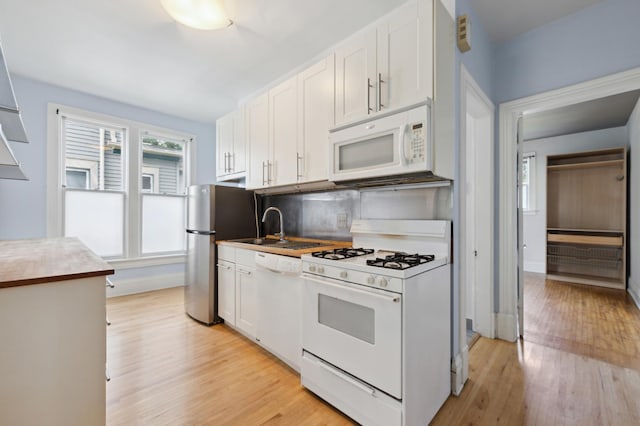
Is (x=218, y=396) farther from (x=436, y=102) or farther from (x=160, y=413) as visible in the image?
(x=436, y=102)

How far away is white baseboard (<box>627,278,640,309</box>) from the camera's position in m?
3.58

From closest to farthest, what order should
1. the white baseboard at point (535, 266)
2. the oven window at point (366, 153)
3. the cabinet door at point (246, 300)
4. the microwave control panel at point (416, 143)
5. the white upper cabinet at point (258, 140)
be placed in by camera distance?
the microwave control panel at point (416, 143) < the oven window at point (366, 153) < the cabinet door at point (246, 300) < the white upper cabinet at point (258, 140) < the white baseboard at point (535, 266)

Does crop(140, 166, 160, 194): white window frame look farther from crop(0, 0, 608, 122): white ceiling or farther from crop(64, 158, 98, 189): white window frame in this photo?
crop(0, 0, 608, 122): white ceiling

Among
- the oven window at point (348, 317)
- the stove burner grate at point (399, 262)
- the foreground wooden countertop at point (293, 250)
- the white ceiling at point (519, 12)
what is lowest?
the oven window at point (348, 317)

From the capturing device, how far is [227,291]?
9.46ft

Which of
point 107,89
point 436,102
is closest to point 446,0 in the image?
point 436,102

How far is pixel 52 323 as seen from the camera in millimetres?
1101

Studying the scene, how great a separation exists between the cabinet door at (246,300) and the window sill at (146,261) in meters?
1.99

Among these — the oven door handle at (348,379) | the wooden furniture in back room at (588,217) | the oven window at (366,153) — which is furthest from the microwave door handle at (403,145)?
the wooden furniture in back room at (588,217)

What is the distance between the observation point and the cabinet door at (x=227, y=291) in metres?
2.79

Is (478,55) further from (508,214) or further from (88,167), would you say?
(88,167)

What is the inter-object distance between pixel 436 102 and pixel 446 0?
34.4 inches

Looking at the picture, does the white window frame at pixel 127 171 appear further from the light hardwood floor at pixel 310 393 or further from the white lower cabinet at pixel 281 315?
the white lower cabinet at pixel 281 315

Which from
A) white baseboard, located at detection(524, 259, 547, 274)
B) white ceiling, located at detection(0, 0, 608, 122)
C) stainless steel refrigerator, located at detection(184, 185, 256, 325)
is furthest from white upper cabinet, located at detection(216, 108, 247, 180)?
white baseboard, located at detection(524, 259, 547, 274)
